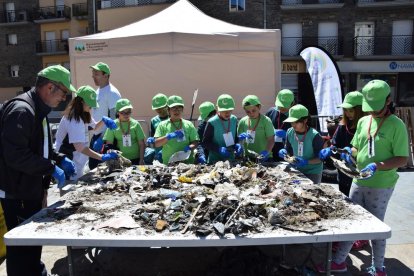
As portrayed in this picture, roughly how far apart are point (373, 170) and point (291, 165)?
125 centimetres

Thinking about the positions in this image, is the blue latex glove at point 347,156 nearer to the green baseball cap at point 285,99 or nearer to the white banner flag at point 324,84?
the green baseball cap at point 285,99

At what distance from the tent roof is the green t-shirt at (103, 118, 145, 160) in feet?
9.77

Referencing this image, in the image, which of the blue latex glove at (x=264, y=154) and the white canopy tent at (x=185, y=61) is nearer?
the blue latex glove at (x=264, y=154)

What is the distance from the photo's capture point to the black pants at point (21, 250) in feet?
8.28

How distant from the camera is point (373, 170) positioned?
2.61m

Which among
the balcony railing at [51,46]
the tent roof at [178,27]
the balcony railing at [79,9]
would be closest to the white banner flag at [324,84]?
the tent roof at [178,27]

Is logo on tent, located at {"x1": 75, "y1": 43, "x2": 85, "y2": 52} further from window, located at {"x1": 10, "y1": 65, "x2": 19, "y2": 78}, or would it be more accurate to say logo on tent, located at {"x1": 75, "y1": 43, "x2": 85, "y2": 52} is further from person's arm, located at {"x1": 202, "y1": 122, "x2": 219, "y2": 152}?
window, located at {"x1": 10, "y1": 65, "x2": 19, "y2": 78}

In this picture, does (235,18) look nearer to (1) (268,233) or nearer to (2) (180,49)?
(2) (180,49)

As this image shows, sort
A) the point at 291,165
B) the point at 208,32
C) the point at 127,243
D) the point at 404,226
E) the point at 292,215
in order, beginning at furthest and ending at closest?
1. the point at 208,32
2. the point at 404,226
3. the point at 291,165
4. the point at 292,215
5. the point at 127,243

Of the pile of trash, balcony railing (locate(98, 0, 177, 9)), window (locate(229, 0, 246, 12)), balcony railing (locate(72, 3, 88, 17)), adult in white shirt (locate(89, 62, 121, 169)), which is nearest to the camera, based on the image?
the pile of trash

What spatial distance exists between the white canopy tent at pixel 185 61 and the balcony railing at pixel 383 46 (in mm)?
17027

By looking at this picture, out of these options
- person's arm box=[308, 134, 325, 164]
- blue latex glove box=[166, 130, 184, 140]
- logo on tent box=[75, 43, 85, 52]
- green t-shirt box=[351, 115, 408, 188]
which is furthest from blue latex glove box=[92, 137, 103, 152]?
logo on tent box=[75, 43, 85, 52]

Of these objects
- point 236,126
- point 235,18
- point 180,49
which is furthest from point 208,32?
point 235,18

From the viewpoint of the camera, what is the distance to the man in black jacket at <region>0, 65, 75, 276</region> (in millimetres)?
2367
